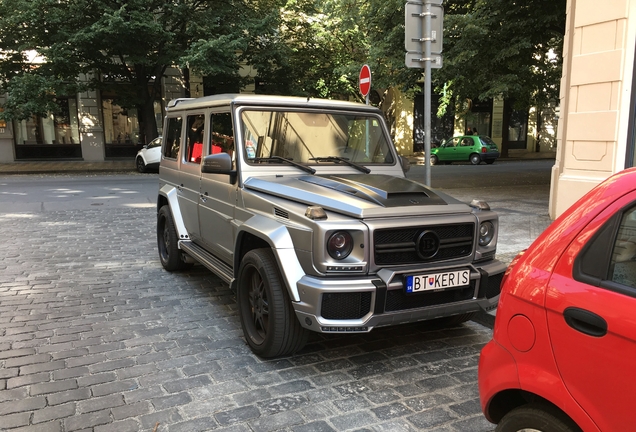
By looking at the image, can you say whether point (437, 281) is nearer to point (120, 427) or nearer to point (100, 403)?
point (120, 427)

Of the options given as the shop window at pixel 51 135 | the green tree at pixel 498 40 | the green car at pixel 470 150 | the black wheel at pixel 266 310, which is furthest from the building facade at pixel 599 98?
the shop window at pixel 51 135

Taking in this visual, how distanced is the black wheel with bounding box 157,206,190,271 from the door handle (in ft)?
15.9

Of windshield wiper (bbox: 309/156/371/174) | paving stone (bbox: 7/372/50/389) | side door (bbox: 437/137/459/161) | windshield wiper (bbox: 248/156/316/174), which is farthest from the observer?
side door (bbox: 437/137/459/161)

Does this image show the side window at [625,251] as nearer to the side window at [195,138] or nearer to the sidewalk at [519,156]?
the side window at [195,138]

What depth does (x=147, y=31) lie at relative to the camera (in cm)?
1945

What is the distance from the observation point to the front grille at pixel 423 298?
3490mm

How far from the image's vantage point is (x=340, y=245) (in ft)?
11.4

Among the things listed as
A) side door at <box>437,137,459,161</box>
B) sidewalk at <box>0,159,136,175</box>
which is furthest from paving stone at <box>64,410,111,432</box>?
side door at <box>437,137,459,161</box>

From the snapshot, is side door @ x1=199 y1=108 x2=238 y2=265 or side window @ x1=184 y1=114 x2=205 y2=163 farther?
side window @ x1=184 y1=114 x2=205 y2=163

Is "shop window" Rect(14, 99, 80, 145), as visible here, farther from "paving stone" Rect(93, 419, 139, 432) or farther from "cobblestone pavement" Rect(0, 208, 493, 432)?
"paving stone" Rect(93, 419, 139, 432)

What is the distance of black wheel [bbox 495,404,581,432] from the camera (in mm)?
1946

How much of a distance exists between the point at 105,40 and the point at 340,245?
19.3 metres

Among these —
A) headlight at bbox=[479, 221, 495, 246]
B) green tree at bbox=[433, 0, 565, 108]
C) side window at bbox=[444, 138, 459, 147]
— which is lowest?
headlight at bbox=[479, 221, 495, 246]

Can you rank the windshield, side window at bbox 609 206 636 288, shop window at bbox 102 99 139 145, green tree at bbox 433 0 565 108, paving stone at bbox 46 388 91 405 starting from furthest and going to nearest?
1. shop window at bbox 102 99 139 145
2. green tree at bbox 433 0 565 108
3. the windshield
4. paving stone at bbox 46 388 91 405
5. side window at bbox 609 206 636 288
